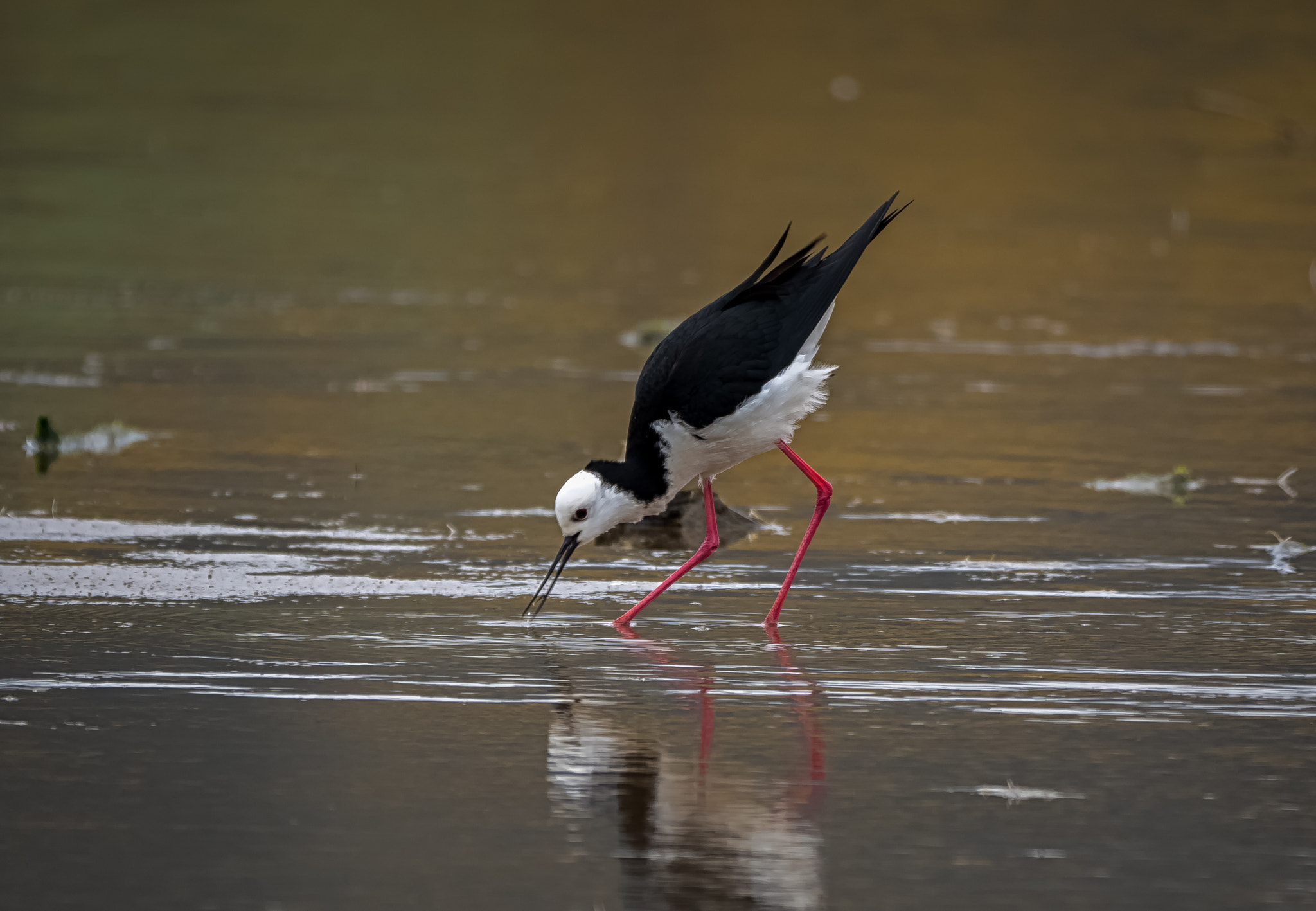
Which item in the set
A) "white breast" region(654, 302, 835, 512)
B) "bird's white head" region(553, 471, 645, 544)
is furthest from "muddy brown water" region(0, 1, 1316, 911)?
"white breast" region(654, 302, 835, 512)

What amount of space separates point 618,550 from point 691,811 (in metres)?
3.33

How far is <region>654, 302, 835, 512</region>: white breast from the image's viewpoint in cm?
685

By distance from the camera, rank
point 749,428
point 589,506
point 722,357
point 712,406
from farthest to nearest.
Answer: point 749,428 → point 722,357 → point 712,406 → point 589,506

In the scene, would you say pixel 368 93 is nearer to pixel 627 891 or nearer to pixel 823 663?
pixel 823 663

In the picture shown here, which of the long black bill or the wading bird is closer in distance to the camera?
the long black bill

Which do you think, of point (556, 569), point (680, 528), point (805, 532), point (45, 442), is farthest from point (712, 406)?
point (45, 442)

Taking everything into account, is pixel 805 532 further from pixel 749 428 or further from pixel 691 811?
pixel 691 811

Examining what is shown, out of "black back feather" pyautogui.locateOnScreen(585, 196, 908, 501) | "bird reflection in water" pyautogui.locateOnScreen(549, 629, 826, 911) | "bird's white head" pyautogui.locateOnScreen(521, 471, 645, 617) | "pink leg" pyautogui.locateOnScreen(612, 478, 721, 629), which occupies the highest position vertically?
"black back feather" pyautogui.locateOnScreen(585, 196, 908, 501)

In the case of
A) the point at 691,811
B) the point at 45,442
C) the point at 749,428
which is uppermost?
the point at 749,428

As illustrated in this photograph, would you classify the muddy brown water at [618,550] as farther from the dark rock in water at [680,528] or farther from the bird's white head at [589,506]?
the bird's white head at [589,506]

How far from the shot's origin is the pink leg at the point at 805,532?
6465 millimetres

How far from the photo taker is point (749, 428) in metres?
7.02

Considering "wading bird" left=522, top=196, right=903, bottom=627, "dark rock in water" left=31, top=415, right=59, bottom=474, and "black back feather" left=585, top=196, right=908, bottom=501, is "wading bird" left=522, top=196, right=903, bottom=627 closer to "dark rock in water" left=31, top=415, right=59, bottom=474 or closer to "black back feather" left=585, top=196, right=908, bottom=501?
"black back feather" left=585, top=196, right=908, bottom=501

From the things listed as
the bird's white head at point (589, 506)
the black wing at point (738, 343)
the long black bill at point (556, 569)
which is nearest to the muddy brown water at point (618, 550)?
the long black bill at point (556, 569)
